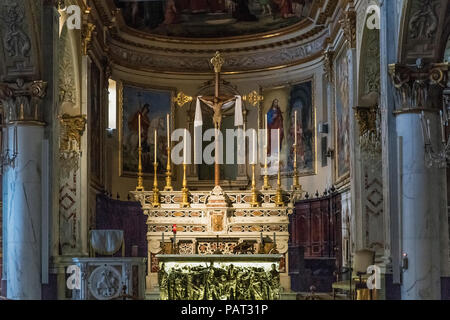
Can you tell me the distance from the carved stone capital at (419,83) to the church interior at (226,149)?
0.02 m

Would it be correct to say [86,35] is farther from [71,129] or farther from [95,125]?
[95,125]

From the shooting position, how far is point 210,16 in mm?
20984

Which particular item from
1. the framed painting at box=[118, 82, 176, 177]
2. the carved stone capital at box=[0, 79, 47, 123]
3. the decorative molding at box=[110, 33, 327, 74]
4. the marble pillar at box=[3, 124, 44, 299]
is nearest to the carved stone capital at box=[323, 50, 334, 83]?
the decorative molding at box=[110, 33, 327, 74]

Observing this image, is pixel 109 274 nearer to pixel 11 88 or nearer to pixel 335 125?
pixel 11 88

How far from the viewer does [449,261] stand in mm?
11539

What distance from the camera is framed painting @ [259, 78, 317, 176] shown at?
20.3m

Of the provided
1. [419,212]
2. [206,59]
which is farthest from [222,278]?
[206,59]

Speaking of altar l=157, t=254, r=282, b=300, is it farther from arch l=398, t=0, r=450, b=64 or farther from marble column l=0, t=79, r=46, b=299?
arch l=398, t=0, r=450, b=64

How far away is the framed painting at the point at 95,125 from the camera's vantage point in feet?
57.2

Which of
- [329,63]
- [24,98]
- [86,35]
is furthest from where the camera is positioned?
[329,63]

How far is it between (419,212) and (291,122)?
31.2ft
